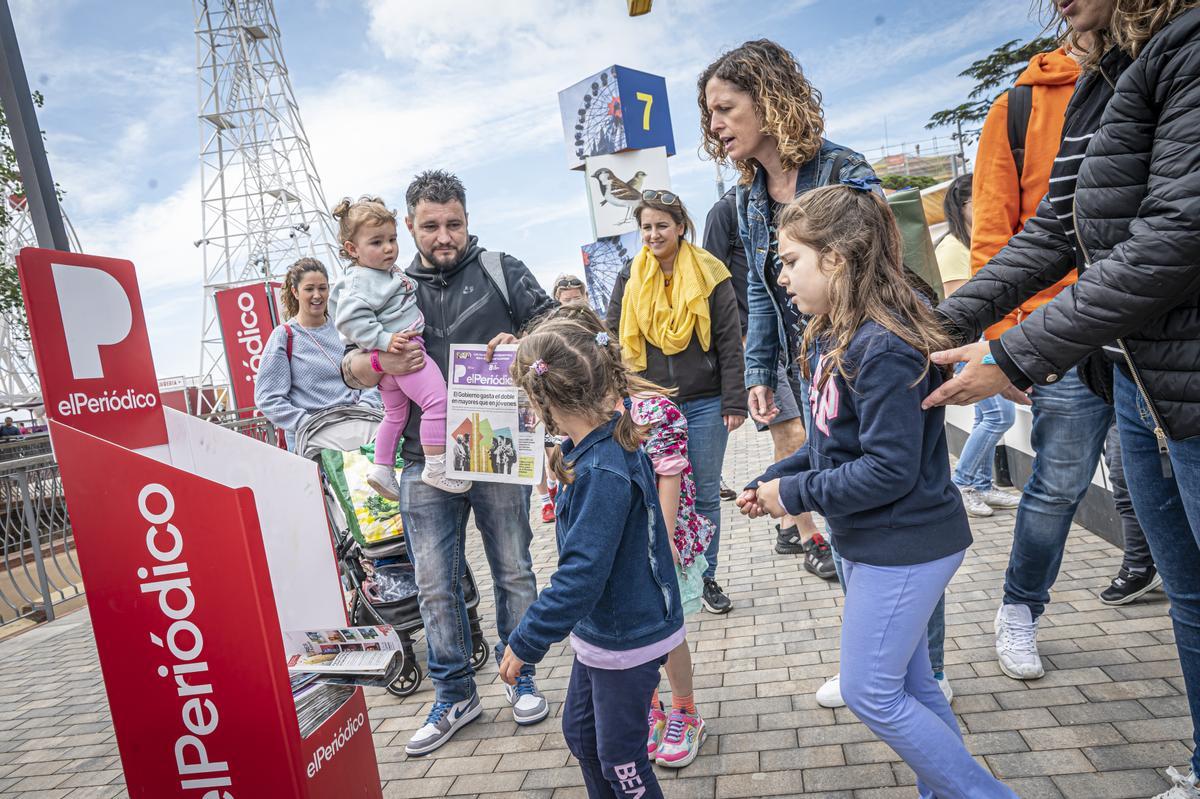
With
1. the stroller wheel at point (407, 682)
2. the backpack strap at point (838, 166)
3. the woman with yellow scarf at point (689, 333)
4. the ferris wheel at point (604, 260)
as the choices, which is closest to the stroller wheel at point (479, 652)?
the stroller wheel at point (407, 682)

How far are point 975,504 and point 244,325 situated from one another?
7.84 metres

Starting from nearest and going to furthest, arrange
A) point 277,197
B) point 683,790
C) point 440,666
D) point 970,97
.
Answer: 1. point 683,790
2. point 440,666
3. point 970,97
4. point 277,197

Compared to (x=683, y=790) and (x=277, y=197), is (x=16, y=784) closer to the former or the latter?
(x=683, y=790)

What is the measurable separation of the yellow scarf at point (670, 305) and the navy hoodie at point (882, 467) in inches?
69.1

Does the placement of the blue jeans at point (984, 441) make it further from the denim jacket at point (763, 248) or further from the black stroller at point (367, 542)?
the black stroller at point (367, 542)

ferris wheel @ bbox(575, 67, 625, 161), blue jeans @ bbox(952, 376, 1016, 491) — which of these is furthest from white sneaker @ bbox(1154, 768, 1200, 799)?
ferris wheel @ bbox(575, 67, 625, 161)

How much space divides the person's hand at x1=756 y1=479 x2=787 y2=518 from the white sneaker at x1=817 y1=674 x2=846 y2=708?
1281mm

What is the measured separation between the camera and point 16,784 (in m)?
3.62

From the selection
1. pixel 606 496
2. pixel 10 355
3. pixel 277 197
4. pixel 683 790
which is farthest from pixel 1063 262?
pixel 277 197

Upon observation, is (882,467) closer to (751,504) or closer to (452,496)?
(751,504)

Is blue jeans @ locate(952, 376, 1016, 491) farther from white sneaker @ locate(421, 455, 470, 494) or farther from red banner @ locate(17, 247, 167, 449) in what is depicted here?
red banner @ locate(17, 247, 167, 449)

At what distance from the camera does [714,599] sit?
4289mm

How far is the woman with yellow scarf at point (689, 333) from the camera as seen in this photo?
3812mm

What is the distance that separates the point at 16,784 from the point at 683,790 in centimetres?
314
